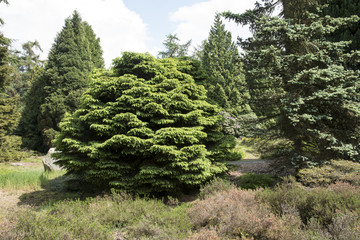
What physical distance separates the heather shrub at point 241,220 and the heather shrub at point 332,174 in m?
1.74

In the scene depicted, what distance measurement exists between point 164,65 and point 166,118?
6.63 feet

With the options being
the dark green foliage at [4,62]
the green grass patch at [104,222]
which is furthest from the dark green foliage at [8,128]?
the green grass patch at [104,222]

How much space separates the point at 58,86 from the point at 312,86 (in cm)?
1616

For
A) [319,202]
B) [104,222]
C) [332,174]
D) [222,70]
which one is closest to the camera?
[319,202]

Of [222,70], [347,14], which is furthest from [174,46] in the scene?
[347,14]

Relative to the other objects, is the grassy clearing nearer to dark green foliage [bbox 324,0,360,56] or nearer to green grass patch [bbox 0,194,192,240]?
green grass patch [bbox 0,194,192,240]

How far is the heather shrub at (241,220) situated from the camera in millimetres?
3570

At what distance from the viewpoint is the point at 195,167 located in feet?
19.6

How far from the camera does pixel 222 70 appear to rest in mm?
19672

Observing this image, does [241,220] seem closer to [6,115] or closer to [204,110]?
[204,110]

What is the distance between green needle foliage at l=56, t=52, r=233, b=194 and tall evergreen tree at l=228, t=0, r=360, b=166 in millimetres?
1958

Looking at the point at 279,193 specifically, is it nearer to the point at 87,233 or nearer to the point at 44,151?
the point at 87,233

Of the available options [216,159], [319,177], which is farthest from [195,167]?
[319,177]

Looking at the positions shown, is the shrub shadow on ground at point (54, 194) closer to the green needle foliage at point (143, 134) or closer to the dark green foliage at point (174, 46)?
the green needle foliage at point (143, 134)
